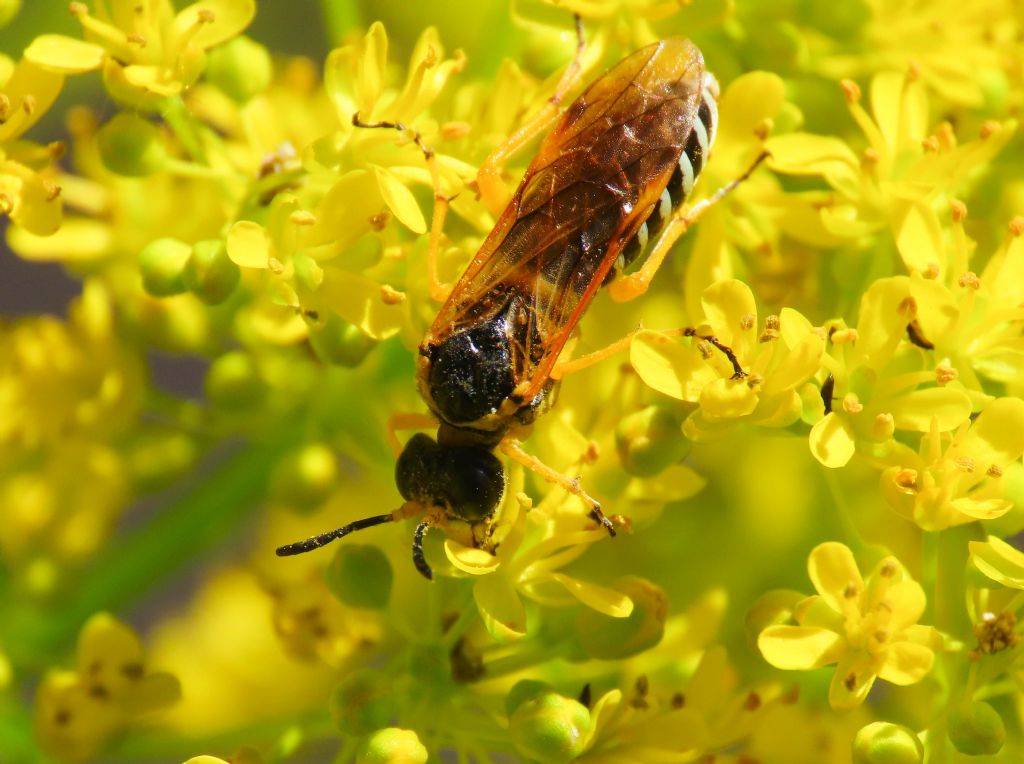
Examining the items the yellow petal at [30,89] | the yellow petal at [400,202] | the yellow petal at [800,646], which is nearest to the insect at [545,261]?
the yellow petal at [400,202]

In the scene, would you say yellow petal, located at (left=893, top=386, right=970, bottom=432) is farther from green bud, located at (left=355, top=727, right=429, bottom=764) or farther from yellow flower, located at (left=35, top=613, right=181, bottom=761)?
yellow flower, located at (left=35, top=613, right=181, bottom=761)

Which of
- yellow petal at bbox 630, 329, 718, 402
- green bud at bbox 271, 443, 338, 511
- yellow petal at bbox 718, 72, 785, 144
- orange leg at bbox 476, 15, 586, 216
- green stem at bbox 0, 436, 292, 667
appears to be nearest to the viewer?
yellow petal at bbox 630, 329, 718, 402

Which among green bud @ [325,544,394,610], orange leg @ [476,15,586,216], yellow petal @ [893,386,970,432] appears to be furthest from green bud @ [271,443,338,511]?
yellow petal @ [893,386,970,432]

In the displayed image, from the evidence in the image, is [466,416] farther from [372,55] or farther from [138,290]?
[138,290]

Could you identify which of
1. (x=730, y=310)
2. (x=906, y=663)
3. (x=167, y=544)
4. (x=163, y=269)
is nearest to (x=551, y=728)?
(x=906, y=663)

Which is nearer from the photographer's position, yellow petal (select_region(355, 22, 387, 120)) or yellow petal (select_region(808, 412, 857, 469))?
yellow petal (select_region(808, 412, 857, 469))

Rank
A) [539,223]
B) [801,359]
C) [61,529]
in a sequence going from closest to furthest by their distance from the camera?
[801,359]
[539,223]
[61,529]

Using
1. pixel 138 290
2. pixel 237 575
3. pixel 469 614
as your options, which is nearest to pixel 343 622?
pixel 469 614
